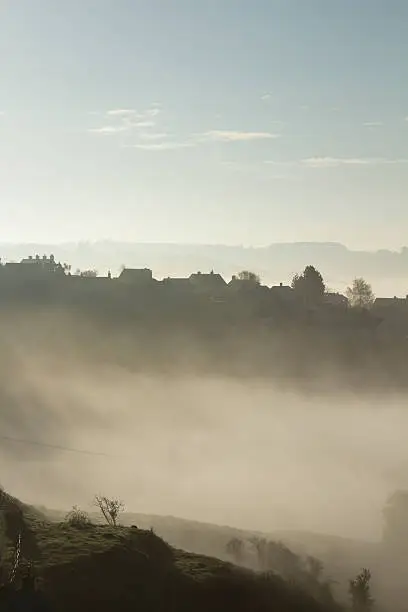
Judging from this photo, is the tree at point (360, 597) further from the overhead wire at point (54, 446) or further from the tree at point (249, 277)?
the tree at point (249, 277)

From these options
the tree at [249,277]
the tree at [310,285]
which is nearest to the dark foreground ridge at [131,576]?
the tree at [310,285]

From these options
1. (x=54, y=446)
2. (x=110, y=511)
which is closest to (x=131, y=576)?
(x=110, y=511)

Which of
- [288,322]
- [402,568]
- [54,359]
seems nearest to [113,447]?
[54,359]

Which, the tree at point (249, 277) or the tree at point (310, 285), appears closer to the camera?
the tree at point (310, 285)

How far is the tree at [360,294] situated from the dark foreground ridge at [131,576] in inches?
4381

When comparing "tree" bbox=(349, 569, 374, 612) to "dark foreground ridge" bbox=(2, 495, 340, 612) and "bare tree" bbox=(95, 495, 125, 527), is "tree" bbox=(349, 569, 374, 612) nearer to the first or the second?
"dark foreground ridge" bbox=(2, 495, 340, 612)

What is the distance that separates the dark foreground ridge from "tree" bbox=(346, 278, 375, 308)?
111 metres

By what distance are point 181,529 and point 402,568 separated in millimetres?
12423

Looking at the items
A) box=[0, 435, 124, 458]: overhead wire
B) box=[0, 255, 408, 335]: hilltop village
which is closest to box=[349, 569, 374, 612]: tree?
box=[0, 435, 124, 458]: overhead wire

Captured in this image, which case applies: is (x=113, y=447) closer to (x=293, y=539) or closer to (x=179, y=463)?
(x=179, y=463)

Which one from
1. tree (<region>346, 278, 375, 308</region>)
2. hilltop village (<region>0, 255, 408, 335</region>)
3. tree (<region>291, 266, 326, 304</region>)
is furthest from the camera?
tree (<region>346, 278, 375, 308</region>)

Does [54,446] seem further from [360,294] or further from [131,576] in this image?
[360,294]

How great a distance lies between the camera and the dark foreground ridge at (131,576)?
27609mm

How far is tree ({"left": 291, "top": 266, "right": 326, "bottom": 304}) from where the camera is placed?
128 meters
